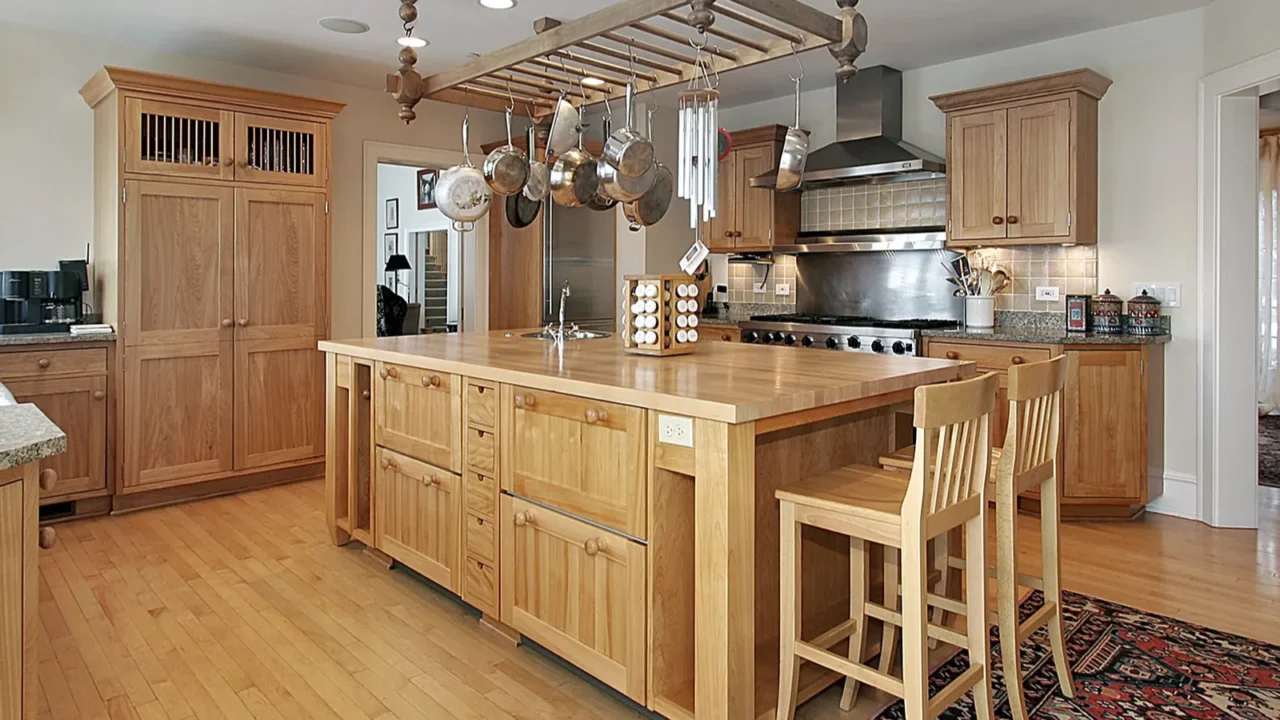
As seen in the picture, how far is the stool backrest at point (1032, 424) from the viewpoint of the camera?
84.6 inches

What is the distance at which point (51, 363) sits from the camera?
4.03 m

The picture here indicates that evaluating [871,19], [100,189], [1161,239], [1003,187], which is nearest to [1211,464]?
[1161,239]

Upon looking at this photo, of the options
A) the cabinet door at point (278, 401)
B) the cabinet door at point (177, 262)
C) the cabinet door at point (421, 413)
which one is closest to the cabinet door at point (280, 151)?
the cabinet door at point (177, 262)

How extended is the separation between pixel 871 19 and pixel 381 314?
513 centimetres

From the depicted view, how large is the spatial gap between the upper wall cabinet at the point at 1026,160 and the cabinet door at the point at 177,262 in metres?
3.97

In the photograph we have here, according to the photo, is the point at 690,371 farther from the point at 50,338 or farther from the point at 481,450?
the point at 50,338

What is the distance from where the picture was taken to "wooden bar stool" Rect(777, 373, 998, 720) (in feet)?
5.92

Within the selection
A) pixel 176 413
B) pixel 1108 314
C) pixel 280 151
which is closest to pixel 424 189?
pixel 280 151

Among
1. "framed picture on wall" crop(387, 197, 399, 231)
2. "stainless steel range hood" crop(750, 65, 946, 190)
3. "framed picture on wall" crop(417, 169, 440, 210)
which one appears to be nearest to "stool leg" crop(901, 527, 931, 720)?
"stainless steel range hood" crop(750, 65, 946, 190)

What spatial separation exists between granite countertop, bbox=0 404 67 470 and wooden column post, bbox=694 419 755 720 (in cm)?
127

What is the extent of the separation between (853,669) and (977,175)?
10.9 ft

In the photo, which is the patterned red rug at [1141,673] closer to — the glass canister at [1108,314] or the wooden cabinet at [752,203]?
the glass canister at [1108,314]

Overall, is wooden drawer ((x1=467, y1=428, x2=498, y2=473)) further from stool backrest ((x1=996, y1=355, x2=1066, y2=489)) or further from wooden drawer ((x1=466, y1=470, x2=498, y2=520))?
stool backrest ((x1=996, y1=355, x2=1066, y2=489))

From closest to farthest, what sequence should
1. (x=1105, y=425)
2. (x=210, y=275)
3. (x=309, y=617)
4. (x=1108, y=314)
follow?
(x=309, y=617) < (x=1105, y=425) < (x=1108, y=314) < (x=210, y=275)
